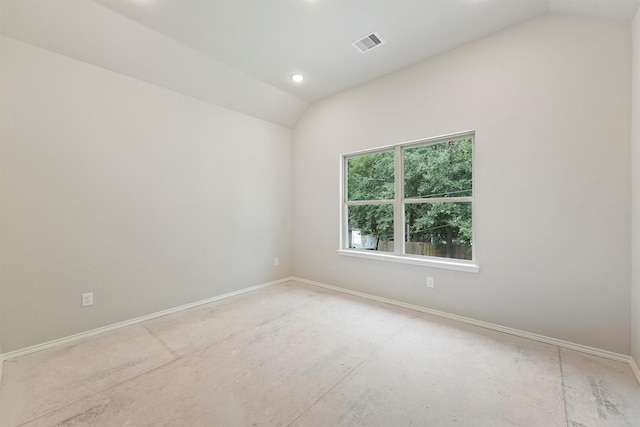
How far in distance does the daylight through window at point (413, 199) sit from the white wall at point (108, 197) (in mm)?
1683

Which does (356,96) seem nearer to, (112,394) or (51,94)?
(51,94)

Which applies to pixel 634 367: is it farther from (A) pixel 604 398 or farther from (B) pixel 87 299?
(B) pixel 87 299

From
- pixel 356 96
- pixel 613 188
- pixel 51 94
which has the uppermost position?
pixel 356 96

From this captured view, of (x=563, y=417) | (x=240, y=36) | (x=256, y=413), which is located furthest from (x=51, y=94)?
(x=563, y=417)

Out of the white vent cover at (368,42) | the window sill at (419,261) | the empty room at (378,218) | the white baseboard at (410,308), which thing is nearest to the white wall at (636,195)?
the empty room at (378,218)

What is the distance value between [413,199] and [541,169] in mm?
1308

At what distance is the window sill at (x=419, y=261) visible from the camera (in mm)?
2932

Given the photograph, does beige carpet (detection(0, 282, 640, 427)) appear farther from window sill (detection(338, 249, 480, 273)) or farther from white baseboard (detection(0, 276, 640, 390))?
window sill (detection(338, 249, 480, 273))

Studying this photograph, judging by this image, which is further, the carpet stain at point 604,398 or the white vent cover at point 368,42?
the white vent cover at point 368,42

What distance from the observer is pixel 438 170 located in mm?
3295

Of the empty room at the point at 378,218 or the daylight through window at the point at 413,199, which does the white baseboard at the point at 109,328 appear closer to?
the empty room at the point at 378,218

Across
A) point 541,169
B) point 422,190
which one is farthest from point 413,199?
point 541,169

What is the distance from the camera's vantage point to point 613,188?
7.26ft

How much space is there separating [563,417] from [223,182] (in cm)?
397
